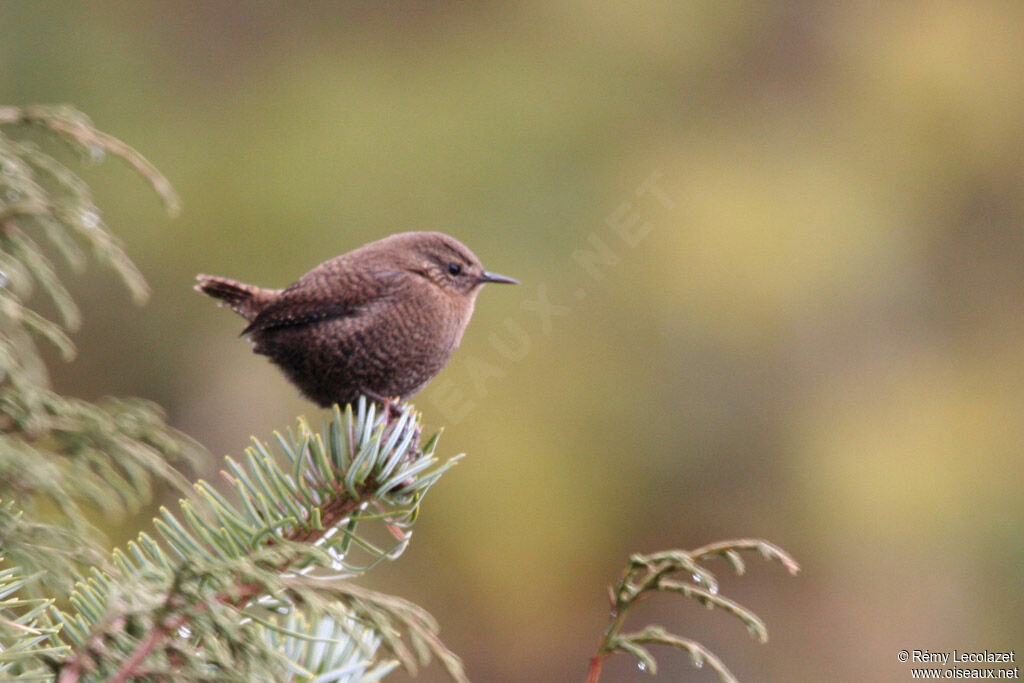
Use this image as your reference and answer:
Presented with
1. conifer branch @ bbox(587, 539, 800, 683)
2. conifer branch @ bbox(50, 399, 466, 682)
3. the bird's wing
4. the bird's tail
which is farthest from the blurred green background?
conifer branch @ bbox(587, 539, 800, 683)

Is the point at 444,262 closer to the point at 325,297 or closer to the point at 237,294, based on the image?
the point at 325,297

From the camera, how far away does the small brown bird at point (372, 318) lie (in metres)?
2.49

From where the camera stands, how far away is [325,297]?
265cm

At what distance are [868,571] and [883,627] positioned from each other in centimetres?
31

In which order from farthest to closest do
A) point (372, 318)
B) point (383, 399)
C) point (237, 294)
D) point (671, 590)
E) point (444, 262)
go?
point (237, 294), point (444, 262), point (372, 318), point (383, 399), point (671, 590)

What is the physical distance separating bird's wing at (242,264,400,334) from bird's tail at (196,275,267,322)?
17 centimetres

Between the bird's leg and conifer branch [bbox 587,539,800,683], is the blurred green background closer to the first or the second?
the bird's leg

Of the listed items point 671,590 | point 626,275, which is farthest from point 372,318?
point 626,275

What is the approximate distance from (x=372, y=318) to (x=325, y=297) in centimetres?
17

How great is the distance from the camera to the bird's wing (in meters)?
2.63

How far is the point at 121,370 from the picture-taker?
477 cm

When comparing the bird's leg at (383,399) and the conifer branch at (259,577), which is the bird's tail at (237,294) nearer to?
the bird's leg at (383,399)

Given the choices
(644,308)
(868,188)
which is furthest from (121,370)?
(868,188)

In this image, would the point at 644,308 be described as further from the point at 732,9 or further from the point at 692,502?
the point at 732,9
